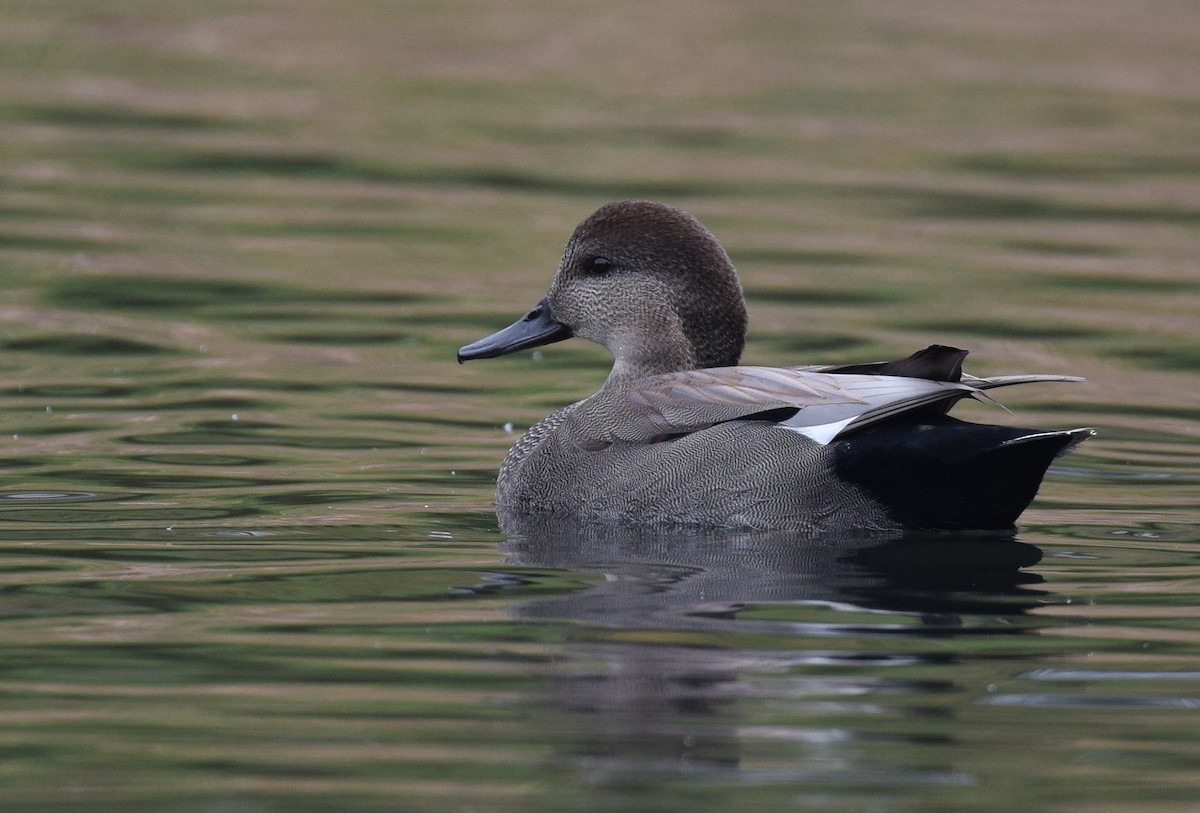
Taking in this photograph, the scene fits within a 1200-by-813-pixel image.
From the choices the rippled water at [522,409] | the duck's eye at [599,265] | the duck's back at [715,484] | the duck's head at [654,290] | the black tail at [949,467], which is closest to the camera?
the rippled water at [522,409]

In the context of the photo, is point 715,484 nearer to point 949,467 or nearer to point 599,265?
point 949,467

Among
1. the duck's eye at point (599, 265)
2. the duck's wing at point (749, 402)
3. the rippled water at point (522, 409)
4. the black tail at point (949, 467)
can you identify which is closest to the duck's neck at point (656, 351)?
the duck's eye at point (599, 265)

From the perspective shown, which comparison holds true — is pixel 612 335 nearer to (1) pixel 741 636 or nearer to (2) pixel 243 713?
(1) pixel 741 636

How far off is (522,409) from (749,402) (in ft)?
8.26

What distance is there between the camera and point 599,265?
7.19m

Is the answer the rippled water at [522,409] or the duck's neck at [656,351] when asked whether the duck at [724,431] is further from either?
the rippled water at [522,409]

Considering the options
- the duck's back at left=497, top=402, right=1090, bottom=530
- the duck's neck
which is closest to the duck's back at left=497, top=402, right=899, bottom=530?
the duck's back at left=497, top=402, right=1090, bottom=530

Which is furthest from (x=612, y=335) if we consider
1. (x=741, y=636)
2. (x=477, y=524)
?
(x=741, y=636)

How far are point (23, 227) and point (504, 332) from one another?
542cm

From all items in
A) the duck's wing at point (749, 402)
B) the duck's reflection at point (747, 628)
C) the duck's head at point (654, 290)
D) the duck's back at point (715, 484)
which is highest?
the duck's head at point (654, 290)

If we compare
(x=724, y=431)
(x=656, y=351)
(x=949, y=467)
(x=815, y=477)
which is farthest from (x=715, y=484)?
(x=656, y=351)

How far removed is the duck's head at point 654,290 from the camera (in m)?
6.96

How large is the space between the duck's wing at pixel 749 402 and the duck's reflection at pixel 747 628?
0.99 ft

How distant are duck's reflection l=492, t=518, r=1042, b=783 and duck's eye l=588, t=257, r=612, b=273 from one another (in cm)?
98
